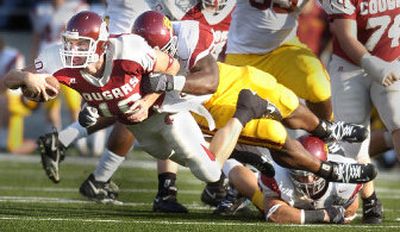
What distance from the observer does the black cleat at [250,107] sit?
722cm

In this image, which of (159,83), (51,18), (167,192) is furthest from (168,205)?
(51,18)

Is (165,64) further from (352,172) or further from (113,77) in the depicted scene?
(352,172)

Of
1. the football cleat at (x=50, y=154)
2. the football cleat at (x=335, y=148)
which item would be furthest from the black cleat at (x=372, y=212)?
the football cleat at (x=50, y=154)

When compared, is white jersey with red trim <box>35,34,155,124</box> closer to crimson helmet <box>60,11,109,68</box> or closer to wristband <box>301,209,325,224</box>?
crimson helmet <box>60,11,109,68</box>

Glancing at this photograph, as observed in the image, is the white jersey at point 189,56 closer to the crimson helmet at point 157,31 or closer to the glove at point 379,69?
the crimson helmet at point 157,31

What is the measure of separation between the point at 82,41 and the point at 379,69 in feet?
6.56

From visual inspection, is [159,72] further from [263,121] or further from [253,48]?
[253,48]

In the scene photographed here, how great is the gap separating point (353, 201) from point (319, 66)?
0.93 m

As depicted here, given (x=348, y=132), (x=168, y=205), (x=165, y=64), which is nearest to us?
(x=165, y=64)

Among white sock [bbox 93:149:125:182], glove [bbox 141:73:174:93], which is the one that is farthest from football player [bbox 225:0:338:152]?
glove [bbox 141:73:174:93]

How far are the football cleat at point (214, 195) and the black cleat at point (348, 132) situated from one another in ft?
3.33

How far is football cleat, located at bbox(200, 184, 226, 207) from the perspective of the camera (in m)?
8.56

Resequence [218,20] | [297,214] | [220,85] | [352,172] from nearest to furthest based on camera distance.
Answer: [220,85] → [297,214] → [352,172] → [218,20]

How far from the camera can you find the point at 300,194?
7668 mm
